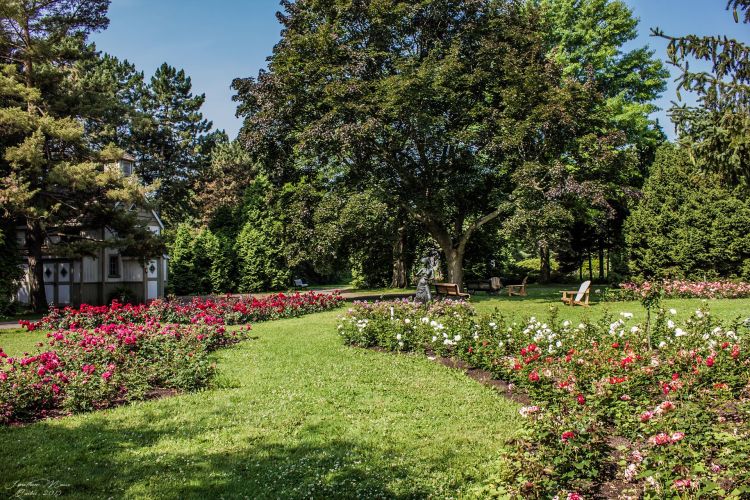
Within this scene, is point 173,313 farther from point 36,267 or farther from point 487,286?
point 487,286

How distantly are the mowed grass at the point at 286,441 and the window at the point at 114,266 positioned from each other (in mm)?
18692

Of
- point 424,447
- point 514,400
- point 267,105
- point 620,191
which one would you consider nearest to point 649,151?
point 620,191

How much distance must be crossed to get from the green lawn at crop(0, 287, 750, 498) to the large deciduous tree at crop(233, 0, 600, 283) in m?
12.2

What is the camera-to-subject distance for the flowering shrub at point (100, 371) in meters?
6.27

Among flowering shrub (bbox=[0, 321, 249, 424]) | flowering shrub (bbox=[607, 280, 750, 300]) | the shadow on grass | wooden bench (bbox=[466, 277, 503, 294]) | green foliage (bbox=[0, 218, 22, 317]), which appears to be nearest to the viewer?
the shadow on grass

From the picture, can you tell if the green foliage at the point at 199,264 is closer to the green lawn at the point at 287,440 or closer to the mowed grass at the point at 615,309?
the mowed grass at the point at 615,309

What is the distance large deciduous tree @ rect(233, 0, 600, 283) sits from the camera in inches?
716

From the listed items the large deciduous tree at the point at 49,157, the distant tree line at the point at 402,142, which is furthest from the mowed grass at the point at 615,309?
the large deciduous tree at the point at 49,157

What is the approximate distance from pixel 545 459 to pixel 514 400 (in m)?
2.74

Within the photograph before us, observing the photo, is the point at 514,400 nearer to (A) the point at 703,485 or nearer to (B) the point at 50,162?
(A) the point at 703,485

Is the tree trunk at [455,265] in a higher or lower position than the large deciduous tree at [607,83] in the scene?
lower

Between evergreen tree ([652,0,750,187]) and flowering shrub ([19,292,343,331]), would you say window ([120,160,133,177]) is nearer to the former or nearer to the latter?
flowering shrub ([19,292,343,331])

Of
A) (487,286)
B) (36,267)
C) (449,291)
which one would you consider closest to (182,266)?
(36,267)

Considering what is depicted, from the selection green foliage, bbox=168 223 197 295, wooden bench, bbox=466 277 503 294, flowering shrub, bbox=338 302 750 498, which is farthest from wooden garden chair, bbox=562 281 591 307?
green foliage, bbox=168 223 197 295
